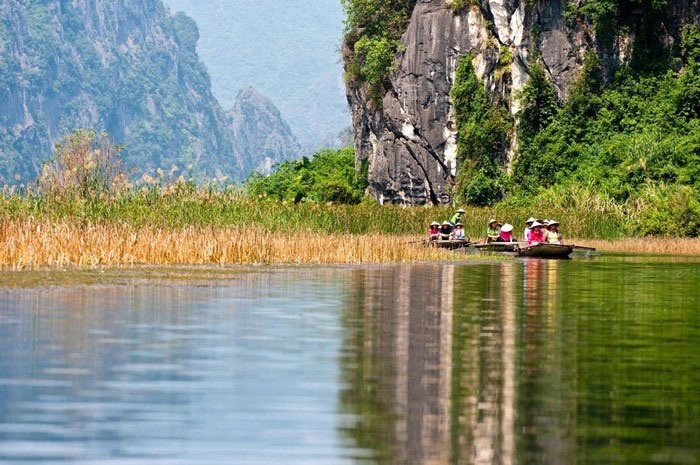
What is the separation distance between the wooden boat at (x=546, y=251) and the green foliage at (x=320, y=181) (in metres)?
38.5

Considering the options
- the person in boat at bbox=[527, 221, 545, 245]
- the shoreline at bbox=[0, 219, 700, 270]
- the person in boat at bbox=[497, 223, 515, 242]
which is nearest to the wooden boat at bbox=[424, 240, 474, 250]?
the person in boat at bbox=[497, 223, 515, 242]

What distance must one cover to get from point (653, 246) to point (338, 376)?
116ft

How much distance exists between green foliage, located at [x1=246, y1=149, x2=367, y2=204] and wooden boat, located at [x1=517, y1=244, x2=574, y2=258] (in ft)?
126

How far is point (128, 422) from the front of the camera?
9758 mm

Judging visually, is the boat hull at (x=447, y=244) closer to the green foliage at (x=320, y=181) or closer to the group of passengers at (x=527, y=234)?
the group of passengers at (x=527, y=234)

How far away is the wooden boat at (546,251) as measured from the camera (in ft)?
127

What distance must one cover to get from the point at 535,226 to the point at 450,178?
29.7 meters

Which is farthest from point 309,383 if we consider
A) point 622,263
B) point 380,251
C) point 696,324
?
point 622,263

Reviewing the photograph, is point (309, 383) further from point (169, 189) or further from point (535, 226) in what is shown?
point (535, 226)

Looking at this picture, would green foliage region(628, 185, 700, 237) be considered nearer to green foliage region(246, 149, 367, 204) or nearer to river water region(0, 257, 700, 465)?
green foliage region(246, 149, 367, 204)

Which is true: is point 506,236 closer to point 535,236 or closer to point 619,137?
point 535,236

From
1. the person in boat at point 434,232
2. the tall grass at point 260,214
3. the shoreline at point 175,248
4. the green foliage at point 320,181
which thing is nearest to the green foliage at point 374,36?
the green foliage at point 320,181

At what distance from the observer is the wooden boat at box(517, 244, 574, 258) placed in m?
38.6

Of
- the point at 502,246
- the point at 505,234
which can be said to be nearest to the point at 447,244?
the point at 502,246
